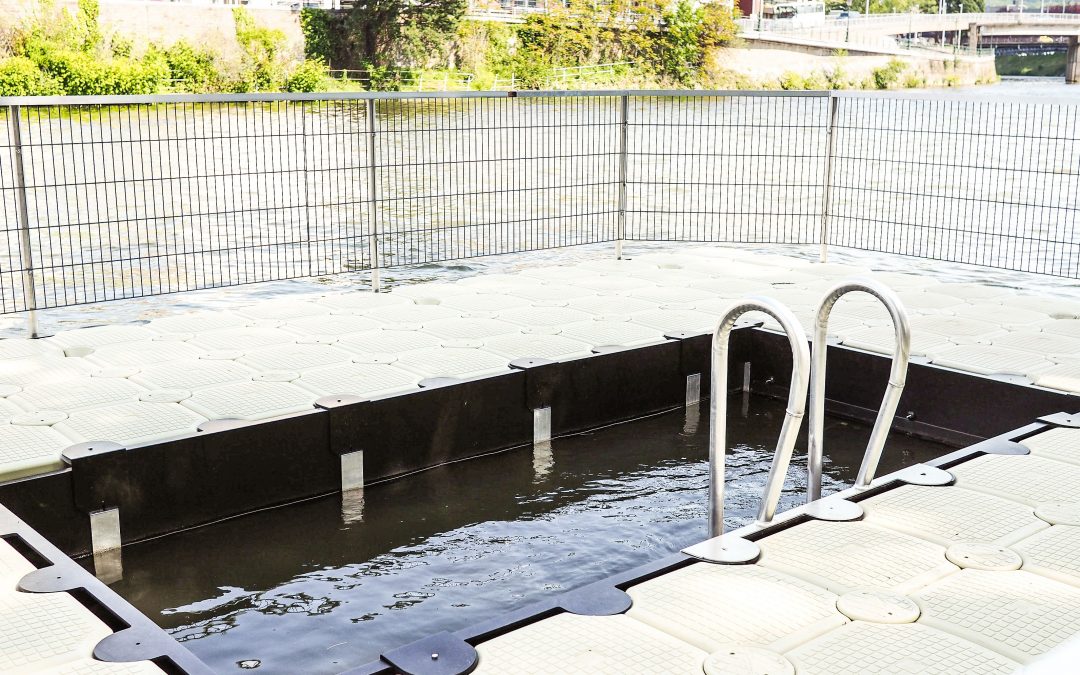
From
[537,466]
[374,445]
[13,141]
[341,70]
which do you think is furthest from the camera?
[341,70]

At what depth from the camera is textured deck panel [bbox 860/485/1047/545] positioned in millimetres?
3758

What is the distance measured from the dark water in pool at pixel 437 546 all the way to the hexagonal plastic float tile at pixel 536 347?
487 millimetres

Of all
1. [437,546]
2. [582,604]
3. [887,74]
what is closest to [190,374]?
[437,546]

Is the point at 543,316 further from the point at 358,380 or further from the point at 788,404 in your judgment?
the point at 788,404

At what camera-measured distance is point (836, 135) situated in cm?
860

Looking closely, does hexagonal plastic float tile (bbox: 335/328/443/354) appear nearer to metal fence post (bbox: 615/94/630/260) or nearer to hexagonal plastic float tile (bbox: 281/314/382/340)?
hexagonal plastic float tile (bbox: 281/314/382/340)

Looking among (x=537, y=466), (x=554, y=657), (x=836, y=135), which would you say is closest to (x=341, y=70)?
(x=836, y=135)

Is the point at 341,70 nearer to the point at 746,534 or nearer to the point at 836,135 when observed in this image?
the point at 836,135

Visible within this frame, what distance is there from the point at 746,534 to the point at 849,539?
0.35m

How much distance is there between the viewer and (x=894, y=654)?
9.44 ft

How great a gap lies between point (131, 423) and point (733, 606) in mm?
2991

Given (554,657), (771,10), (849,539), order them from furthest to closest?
(771,10) → (849,539) → (554,657)

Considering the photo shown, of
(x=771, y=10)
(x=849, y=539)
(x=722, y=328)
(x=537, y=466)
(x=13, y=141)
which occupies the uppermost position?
(x=771, y=10)

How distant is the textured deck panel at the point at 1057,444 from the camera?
15.1ft
